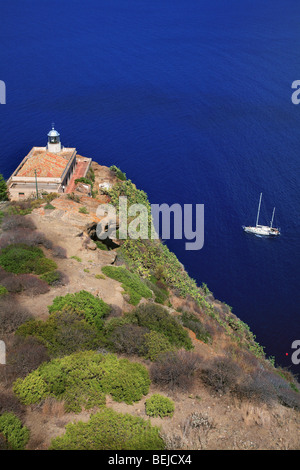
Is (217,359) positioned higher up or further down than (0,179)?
further down

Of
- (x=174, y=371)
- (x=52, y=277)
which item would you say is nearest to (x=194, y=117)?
(x=52, y=277)

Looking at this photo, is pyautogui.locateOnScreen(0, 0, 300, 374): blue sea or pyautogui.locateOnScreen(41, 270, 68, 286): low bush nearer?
pyautogui.locateOnScreen(41, 270, 68, 286): low bush

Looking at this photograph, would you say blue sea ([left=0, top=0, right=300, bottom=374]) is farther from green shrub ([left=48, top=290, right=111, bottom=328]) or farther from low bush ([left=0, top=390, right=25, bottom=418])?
low bush ([left=0, top=390, right=25, bottom=418])

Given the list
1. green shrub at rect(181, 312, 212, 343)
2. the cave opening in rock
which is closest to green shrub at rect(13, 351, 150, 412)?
green shrub at rect(181, 312, 212, 343)

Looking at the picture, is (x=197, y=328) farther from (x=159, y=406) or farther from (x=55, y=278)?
(x=159, y=406)

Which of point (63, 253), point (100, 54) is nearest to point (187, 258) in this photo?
point (63, 253)

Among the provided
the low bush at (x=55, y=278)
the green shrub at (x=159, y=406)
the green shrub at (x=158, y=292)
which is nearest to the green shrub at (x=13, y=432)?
the green shrub at (x=159, y=406)
